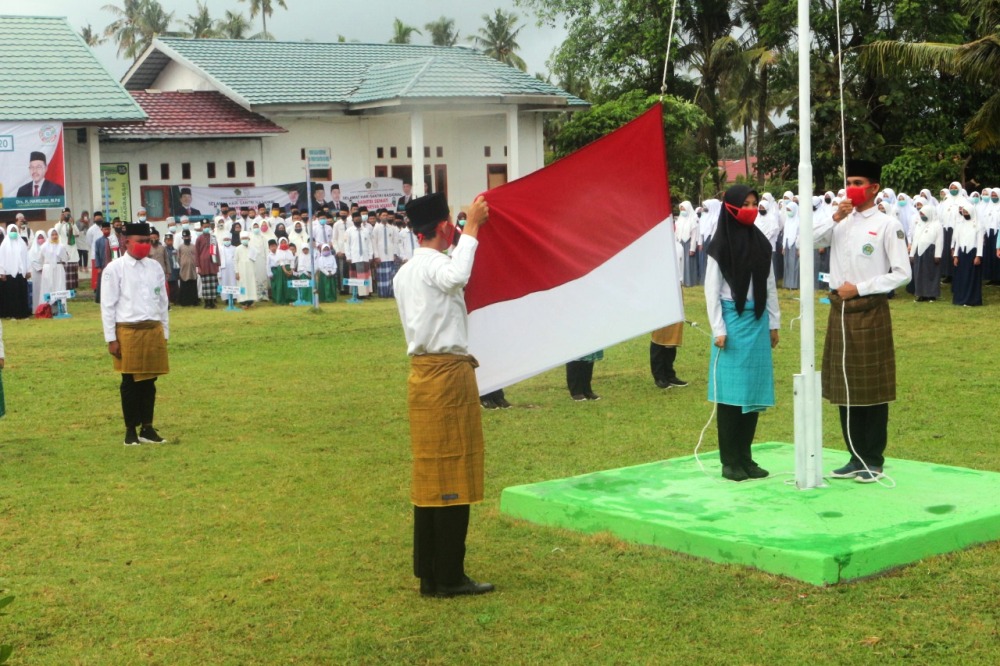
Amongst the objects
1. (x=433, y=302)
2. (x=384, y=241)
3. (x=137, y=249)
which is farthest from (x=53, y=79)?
(x=433, y=302)

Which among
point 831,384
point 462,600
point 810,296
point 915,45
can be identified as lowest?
point 462,600

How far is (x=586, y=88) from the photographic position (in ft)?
151

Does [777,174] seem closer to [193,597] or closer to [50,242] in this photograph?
[50,242]

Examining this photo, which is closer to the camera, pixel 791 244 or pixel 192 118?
pixel 791 244

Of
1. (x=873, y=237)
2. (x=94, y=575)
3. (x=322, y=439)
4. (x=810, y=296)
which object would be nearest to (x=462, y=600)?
(x=94, y=575)

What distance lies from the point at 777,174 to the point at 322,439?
25.1 metres

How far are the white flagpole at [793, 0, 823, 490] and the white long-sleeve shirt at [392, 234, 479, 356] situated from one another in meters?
1.89

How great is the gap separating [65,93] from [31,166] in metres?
2.31

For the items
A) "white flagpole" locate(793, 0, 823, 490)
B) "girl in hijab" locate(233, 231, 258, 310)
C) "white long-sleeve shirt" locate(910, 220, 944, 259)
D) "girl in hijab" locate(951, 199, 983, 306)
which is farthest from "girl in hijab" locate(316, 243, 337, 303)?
"white flagpole" locate(793, 0, 823, 490)

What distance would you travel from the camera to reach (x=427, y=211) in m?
5.95

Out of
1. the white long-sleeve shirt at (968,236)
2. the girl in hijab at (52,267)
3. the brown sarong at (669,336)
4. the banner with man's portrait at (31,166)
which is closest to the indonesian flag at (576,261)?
the brown sarong at (669,336)

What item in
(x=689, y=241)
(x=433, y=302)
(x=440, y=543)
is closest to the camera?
(x=433, y=302)

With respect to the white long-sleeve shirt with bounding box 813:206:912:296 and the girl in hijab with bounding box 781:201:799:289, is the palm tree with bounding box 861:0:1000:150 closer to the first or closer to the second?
the girl in hijab with bounding box 781:201:799:289

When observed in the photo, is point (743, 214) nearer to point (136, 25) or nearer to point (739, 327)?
point (739, 327)
